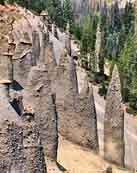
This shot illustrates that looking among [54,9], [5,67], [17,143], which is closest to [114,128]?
[5,67]

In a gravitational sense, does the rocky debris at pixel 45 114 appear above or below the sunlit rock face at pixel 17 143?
below

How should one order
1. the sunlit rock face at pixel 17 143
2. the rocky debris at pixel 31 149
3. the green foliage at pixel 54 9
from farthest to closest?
the green foliage at pixel 54 9, the rocky debris at pixel 31 149, the sunlit rock face at pixel 17 143

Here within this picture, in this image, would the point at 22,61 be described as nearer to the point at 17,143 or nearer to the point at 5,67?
the point at 5,67

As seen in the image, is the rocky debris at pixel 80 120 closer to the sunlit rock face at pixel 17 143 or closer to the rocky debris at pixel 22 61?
the rocky debris at pixel 22 61

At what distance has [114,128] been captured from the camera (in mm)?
37188

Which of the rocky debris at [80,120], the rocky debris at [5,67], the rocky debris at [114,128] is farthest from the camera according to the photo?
the rocky debris at [114,128]

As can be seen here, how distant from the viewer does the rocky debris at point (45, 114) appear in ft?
99.6

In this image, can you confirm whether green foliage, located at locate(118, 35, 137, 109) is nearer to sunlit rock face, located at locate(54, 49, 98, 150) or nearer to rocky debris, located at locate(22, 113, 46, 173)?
sunlit rock face, located at locate(54, 49, 98, 150)

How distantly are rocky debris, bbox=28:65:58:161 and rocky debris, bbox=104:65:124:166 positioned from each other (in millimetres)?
6390

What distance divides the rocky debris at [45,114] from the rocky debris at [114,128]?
21.0ft

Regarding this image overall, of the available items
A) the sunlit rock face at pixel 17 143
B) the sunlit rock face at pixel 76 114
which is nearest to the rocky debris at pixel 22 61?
the sunlit rock face at pixel 76 114

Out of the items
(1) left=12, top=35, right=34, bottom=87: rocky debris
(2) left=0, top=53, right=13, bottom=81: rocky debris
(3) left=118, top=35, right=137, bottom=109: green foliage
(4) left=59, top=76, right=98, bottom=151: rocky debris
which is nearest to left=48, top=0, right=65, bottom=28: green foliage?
(3) left=118, top=35, right=137, bottom=109: green foliage

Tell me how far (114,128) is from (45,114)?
7818 millimetres

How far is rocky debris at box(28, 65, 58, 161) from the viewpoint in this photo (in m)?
30.4
